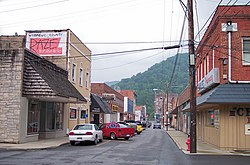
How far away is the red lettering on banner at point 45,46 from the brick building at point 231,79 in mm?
14774

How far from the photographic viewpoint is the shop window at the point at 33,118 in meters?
23.7

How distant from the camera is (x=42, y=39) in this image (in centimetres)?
3209

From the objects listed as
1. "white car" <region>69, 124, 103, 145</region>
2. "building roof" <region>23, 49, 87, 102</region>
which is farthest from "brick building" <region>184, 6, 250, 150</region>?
"building roof" <region>23, 49, 87, 102</region>

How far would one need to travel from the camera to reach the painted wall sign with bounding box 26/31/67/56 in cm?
3140

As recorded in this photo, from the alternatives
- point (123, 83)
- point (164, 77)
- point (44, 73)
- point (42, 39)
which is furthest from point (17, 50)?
point (123, 83)

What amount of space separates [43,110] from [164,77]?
97.5 ft

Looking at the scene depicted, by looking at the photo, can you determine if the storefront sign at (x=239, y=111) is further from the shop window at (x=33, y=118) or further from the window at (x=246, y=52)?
the shop window at (x=33, y=118)

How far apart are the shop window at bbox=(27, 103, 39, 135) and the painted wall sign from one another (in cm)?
768

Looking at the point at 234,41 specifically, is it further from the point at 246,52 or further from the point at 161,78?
Result: the point at 161,78

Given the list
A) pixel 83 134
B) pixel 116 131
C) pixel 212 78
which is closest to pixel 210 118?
pixel 212 78

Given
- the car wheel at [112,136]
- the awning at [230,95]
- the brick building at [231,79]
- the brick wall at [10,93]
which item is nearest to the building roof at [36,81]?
the brick wall at [10,93]

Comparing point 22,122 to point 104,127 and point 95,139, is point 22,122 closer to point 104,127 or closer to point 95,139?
point 95,139

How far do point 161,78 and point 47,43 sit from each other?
91.3 feet

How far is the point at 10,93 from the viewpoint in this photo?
22172 millimetres
